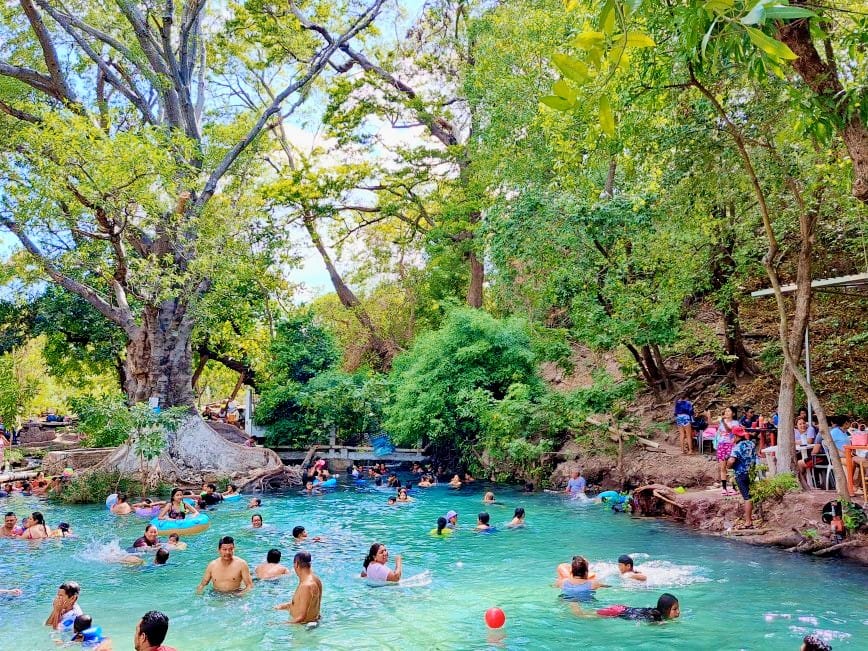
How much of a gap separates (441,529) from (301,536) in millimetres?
2867

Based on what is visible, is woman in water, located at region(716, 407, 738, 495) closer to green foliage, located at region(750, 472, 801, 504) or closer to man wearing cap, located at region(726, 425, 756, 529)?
man wearing cap, located at region(726, 425, 756, 529)

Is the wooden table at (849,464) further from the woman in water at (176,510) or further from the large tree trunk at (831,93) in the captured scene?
the woman in water at (176,510)

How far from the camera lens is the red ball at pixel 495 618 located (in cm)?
890

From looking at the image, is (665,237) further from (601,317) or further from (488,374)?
(488,374)

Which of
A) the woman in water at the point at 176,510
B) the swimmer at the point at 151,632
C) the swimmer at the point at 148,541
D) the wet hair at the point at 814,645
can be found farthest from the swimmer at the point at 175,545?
the wet hair at the point at 814,645

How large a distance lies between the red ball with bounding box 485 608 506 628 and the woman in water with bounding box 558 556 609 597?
1557 millimetres

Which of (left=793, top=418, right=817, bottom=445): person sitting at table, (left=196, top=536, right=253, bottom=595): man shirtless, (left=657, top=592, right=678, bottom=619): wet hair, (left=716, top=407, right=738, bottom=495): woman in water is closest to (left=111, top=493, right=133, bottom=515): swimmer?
(left=196, top=536, right=253, bottom=595): man shirtless

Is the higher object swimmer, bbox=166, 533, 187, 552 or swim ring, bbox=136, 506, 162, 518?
swim ring, bbox=136, 506, 162, 518

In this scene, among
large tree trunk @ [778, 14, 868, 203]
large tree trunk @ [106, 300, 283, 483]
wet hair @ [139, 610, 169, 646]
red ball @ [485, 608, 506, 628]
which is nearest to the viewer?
wet hair @ [139, 610, 169, 646]

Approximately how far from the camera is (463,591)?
1089cm

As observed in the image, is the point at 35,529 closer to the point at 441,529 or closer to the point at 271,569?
the point at 271,569

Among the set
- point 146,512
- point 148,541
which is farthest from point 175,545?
point 146,512

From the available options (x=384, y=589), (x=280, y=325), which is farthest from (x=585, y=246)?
(x=280, y=325)

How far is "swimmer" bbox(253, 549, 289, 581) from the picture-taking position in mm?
11211
